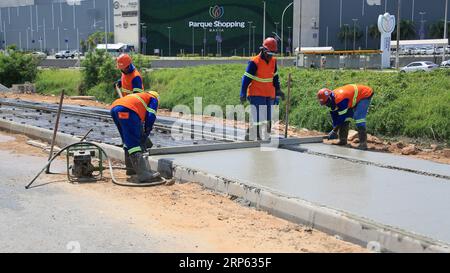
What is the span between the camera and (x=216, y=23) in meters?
91.6

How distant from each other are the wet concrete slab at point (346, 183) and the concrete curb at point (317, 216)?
0.17 meters

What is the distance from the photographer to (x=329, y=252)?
469 centimetres

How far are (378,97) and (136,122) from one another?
7239 millimetres

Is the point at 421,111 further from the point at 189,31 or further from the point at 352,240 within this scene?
the point at 189,31

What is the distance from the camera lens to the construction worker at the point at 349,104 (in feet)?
30.4

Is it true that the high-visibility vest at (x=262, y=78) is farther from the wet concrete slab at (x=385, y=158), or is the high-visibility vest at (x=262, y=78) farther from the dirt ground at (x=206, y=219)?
the dirt ground at (x=206, y=219)

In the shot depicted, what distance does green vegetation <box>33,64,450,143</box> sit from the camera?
1117cm

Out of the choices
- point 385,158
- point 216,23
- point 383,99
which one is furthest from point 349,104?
point 216,23

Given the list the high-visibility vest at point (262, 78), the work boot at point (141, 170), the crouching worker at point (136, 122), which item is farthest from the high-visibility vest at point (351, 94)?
the work boot at point (141, 170)

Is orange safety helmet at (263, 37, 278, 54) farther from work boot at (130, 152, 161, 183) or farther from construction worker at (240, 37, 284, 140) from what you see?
work boot at (130, 152, 161, 183)

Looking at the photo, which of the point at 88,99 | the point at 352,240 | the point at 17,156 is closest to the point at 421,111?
the point at 352,240

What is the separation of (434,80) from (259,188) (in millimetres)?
8569

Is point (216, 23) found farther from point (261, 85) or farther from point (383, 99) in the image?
point (261, 85)

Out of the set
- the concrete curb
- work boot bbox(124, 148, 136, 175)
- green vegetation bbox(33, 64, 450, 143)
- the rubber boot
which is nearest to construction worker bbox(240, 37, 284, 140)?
the rubber boot
